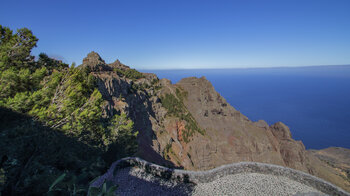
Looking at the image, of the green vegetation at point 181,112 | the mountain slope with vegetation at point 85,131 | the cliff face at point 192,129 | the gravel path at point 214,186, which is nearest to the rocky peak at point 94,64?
the cliff face at point 192,129

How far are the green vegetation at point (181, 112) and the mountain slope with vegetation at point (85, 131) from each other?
1.07ft

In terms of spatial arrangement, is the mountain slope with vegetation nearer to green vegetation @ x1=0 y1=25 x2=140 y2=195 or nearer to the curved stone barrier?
green vegetation @ x1=0 y1=25 x2=140 y2=195

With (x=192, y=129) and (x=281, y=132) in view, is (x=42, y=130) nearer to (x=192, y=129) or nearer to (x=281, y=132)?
(x=192, y=129)

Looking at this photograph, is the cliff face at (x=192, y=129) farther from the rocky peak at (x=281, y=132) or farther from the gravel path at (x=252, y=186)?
the gravel path at (x=252, y=186)

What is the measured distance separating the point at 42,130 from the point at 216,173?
1313 centimetres

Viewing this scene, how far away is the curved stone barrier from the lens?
433 inches

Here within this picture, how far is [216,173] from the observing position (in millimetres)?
11695

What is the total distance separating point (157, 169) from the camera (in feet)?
38.0

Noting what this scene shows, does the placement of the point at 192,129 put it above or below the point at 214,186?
below

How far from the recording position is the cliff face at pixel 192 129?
3331cm

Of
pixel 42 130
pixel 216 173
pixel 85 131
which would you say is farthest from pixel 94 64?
pixel 216 173

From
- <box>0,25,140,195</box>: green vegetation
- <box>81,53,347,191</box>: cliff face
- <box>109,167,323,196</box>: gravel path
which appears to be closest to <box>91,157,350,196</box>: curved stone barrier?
<box>109,167,323,196</box>: gravel path

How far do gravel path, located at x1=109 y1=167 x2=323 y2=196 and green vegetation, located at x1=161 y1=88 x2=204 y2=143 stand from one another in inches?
1229

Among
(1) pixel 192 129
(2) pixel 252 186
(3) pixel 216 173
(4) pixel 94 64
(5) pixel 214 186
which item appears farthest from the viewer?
(1) pixel 192 129
